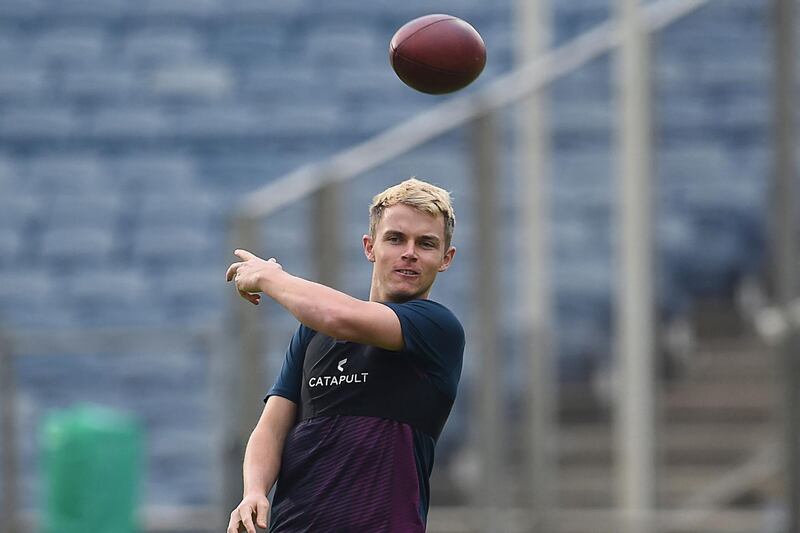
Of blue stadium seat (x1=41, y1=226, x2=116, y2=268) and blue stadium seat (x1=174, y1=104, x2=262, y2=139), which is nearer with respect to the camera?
blue stadium seat (x1=41, y1=226, x2=116, y2=268)

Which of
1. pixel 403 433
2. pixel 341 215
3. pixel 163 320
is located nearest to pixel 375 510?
pixel 403 433

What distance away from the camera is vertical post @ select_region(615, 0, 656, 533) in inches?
332

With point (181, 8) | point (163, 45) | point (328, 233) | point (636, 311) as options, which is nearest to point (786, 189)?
point (636, 311)

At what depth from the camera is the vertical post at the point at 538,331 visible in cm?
853

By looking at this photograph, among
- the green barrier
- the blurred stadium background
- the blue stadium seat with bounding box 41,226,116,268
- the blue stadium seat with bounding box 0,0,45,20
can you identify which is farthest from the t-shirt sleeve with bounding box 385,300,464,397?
the blue stadium seat with bounding box 0,0,45,20

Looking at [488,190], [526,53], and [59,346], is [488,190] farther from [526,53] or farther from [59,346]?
[59,346]

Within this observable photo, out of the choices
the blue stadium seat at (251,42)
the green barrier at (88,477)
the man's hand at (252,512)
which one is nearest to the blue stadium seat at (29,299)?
the blue stadium seat at (251,42)

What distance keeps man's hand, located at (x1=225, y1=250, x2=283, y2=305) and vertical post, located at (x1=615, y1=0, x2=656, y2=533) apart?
15.6 ft

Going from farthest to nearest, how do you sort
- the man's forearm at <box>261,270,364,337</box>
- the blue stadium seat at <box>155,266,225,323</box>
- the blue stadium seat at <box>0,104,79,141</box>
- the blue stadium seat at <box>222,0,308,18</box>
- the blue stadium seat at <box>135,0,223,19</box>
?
the blue stadium seat at <box>135,0,223,19</box> → the blue stadium seat at <box>222,0,308,18</box> → the blue stadium seat at <box>0,104,79,141</box> → the blue stadium seat at <box>155,266,225,323</box> → the man's forearm at <box>261,270,364,337</box>

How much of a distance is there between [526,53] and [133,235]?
406cm

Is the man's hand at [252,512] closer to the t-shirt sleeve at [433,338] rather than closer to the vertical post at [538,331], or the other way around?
the t-shirt sleeve at [433,338]

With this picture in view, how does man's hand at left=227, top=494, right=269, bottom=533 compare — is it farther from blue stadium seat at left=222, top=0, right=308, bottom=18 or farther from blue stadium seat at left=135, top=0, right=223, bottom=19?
blue stadium seat at left=135, top=0, right=223, bottom=19

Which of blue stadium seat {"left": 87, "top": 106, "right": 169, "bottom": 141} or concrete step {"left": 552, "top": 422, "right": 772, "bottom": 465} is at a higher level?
blue stadium seat {"left": 87, "top": 106, "right": 169, "bottom": 141}

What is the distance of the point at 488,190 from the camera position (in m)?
8.48
